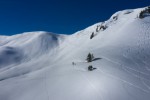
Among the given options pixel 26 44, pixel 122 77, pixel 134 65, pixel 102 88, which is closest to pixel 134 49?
pixel 134 65

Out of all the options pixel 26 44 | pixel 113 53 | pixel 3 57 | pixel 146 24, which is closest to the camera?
pixel 113 53

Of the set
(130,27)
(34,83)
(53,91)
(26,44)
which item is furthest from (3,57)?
(53,91)

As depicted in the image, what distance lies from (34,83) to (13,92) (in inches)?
80.1

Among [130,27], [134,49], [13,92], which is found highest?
[130,27]

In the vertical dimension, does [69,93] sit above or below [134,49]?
below

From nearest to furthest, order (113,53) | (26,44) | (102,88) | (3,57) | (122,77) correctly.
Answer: (102,88) < (122,77) < (113,53) < (3,57) < (26,44)

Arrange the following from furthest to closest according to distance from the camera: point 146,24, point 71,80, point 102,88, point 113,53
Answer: point 146,24, point 113,53, point 71,80, point 102,88

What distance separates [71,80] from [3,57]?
135ft

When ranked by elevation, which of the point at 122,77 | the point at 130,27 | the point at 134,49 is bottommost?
the point at 122,77

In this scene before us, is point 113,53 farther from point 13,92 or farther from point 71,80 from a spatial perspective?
point 13,92

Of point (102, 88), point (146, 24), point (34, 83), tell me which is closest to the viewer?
point (102, 88)

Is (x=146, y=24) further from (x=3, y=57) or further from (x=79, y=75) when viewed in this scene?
(x=3, y=57)

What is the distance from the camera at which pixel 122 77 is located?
14164 mm

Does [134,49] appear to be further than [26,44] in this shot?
No
